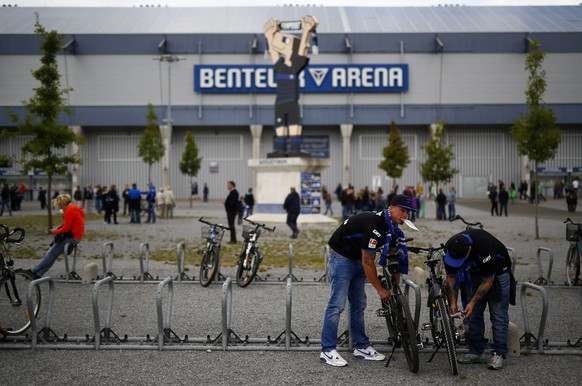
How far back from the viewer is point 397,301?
6.88 meters

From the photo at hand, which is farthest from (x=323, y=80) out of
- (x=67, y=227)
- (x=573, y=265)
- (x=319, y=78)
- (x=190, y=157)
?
(x=67, y=227)

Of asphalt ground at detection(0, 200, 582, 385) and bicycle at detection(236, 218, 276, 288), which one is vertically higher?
bicycle at detection(236, 218, 276, 288)

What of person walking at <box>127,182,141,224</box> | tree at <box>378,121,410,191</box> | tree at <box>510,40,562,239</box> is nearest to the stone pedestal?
person walking at <box>127,182,141,224</box>

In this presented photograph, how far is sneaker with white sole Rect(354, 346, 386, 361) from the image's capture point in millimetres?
7238

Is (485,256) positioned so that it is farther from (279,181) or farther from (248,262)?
(279,181)

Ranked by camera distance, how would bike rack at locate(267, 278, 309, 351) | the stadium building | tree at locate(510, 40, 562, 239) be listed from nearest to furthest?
bike rack at locate(267, 278, 309, 351), tree at locate(510, 40, 562, 239), the stadium building

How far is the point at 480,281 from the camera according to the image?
279 inches

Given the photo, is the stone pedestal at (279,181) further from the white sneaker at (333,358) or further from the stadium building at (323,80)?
the stadium building at (323,80)

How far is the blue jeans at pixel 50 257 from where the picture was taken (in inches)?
424

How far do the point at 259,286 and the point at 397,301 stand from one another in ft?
18.9

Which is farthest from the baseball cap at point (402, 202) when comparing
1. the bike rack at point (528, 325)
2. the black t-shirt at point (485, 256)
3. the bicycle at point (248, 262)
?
the bicycle at point (248, 262)

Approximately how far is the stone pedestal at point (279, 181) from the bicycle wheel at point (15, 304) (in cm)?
1995

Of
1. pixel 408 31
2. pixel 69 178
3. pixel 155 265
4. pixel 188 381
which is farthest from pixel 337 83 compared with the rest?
pixel 188 381

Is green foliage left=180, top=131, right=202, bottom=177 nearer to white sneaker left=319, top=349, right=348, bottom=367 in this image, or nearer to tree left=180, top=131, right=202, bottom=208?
tree left=180, top=131, right=202, bottom=208
